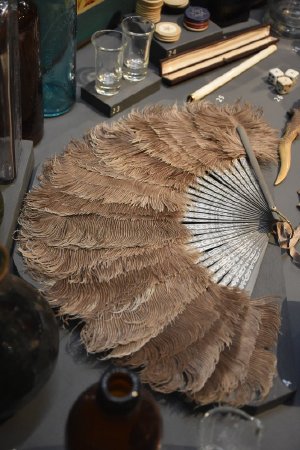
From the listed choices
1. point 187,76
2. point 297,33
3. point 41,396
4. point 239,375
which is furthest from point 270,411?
point 297,33

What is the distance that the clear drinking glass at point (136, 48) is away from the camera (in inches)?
58.6

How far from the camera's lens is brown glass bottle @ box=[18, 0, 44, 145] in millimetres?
1183

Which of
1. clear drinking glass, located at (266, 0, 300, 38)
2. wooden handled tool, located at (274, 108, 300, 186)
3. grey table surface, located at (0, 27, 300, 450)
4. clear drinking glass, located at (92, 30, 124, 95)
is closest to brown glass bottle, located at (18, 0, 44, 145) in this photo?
grey table surface, located at (0, 27, 300, 450)

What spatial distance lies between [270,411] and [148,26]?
0.91 metres

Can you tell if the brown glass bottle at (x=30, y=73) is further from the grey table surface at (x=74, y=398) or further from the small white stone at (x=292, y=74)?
the small white stone at (x=292, y=74)

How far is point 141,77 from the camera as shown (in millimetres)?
1505

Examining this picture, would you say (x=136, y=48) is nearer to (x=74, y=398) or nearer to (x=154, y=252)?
(x=154, y=252)

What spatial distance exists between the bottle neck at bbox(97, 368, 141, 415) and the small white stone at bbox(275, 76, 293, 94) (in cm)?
98

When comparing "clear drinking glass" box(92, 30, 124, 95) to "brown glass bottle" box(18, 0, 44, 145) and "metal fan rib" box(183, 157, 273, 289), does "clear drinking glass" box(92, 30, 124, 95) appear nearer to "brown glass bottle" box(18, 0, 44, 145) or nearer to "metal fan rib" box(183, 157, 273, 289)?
"brown glass bottle" box(18, 0, 44, 145)

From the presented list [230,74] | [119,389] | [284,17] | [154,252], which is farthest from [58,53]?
[119,389]

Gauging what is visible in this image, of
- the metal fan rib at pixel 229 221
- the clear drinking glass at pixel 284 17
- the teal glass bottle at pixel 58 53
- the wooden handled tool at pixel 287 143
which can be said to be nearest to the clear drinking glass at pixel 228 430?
the metal fan rib at pixel 229 221

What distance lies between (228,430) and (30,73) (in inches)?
29.3

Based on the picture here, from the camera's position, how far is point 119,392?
30.5 inches

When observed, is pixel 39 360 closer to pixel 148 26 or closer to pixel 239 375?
pixel 239 375
